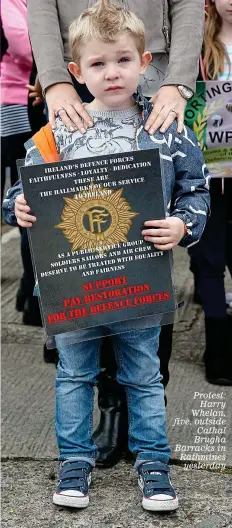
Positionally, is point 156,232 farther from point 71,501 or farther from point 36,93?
point 36,93

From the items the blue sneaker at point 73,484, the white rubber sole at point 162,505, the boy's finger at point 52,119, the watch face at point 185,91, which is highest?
the watch face at point 185,91

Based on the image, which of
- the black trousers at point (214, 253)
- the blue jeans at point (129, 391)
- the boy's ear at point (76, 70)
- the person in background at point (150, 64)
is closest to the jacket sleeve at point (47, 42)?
the person in background at point (150, 64)

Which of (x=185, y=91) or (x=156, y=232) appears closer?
(x=156, y=232)

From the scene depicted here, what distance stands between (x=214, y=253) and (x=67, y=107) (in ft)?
4.57

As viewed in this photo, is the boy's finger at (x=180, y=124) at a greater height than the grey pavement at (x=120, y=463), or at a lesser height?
greater

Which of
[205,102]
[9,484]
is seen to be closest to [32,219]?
[9,484]

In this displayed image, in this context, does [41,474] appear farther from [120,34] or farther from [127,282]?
[120,34]

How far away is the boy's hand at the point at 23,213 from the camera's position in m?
2.89

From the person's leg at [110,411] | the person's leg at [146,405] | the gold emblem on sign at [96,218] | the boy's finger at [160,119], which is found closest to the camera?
the gold emblem on sign at [96,218]

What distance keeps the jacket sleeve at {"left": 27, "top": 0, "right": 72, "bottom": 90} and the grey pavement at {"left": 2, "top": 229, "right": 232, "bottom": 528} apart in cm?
131

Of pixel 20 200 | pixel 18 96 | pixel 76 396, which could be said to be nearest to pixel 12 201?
pixel 20 200

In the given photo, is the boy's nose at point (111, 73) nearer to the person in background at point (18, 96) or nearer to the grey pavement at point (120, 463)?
the grey pavement at point (120, 463)

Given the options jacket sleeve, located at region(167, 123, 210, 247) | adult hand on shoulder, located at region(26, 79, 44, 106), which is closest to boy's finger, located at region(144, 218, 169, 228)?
jacket sleeve, located at region(167, 123, 210, 247)

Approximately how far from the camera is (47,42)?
3227mm
